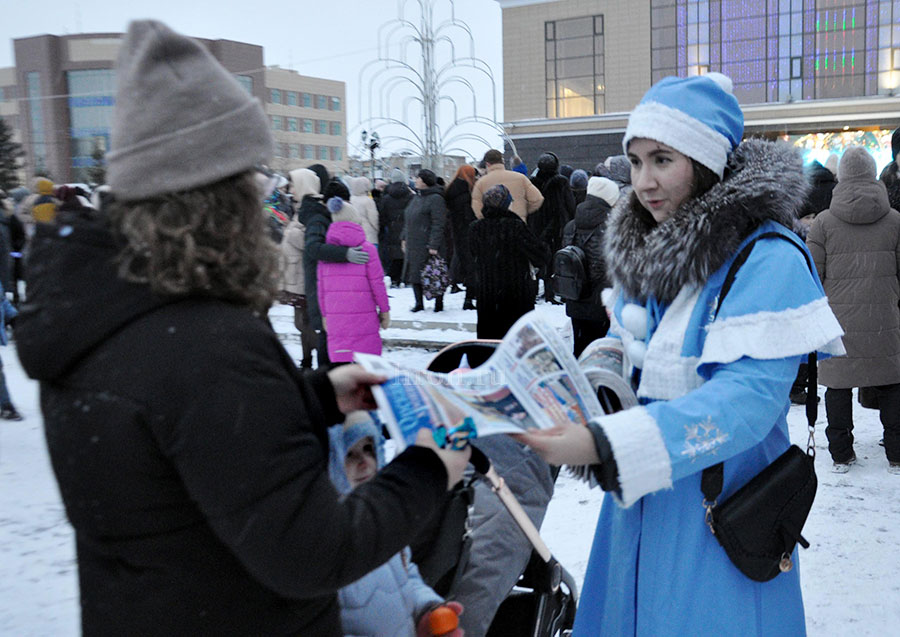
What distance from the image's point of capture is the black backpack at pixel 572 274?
21.0 feet

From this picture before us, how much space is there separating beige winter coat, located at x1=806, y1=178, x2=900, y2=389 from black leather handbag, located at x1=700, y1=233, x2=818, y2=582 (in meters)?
3.93

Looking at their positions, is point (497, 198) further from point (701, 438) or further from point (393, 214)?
point (393, 214)

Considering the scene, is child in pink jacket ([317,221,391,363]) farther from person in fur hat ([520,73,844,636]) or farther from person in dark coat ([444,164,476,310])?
person in fur hat ([520,73,844,636])

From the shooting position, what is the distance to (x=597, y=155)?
2966 centimetres

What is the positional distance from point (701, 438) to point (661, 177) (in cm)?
66

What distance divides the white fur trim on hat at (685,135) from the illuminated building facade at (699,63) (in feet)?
81.5

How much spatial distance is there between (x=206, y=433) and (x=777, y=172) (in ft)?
4.45

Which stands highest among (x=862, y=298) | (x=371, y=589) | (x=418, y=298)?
(x=862, y=298)

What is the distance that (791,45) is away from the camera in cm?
2775

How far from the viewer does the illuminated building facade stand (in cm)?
2680

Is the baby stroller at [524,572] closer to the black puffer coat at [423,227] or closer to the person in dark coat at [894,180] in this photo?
the person in dark coat at [894,180]

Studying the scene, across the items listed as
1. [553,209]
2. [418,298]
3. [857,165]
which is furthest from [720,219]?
[418,298]

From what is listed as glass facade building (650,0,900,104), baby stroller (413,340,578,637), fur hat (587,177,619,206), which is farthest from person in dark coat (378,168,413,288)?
glass facade building (650,0,900,104)

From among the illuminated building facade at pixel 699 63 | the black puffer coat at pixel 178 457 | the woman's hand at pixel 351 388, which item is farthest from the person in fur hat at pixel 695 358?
the illuminated building facade at pixel 699 63
